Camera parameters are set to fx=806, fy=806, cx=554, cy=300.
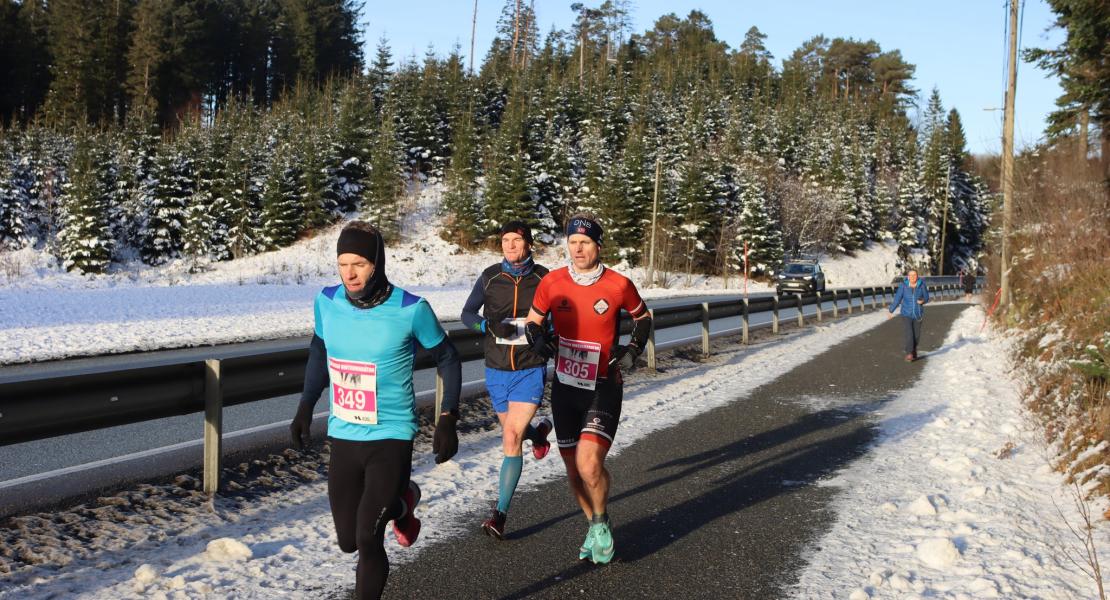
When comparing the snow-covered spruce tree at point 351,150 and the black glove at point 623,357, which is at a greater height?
the snow-covered spruce tree at point 351,150

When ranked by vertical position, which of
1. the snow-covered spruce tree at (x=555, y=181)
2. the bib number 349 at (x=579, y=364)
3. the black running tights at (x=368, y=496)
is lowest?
the black running tights at (x=368, y=496)

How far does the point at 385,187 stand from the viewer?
5988 cm

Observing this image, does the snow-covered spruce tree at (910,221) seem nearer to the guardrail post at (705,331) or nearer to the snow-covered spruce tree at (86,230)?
the snow-covered spruce tree at (86,230)

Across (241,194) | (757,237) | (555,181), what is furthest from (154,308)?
(757,237)

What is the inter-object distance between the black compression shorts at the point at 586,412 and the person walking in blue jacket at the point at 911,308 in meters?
13.2

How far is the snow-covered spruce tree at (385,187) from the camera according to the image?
193 ft

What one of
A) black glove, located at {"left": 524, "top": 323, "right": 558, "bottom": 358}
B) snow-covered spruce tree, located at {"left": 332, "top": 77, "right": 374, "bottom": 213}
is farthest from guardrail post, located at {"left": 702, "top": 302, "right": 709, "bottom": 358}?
snow-covered spruce tree, located at {"left": 332, "top": 77, "right": 374, "bottom": 213}

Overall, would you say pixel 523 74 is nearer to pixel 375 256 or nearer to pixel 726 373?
pixel 726 373

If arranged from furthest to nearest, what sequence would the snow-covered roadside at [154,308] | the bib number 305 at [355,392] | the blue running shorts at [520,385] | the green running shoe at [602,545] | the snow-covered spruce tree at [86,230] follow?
the snow-covered spruce tree at [86,230]
the snow-covered roadside at [154,308]
the blue running shorts at [520,385]
the green running shoe at [602,545]
the bib number 305 at [355,392]

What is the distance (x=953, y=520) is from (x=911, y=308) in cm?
1222

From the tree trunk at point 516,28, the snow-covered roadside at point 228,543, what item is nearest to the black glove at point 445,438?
the snow-covered roadside at point 228,543

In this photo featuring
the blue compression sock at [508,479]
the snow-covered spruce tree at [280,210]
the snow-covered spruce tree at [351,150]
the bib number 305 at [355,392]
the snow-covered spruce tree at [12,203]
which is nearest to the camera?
the bib number 305 at [355,392]

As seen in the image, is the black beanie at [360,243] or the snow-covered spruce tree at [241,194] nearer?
the black beanie at [360,243]

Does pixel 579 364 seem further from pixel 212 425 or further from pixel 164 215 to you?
pixel 164 215
